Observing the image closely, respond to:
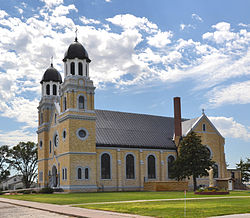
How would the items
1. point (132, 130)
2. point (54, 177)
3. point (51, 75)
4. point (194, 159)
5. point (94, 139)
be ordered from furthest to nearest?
point (51, 75) < point (132, 130) < point (54, 177) < point (94, 139) < point (194, 159)

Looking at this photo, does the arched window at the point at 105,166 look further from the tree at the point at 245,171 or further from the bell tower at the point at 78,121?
the tree at the point at 245,171

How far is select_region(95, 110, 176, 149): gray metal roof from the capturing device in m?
55.3

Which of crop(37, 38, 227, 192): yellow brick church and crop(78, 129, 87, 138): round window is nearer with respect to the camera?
crop(37, 38, 227, 192): yellow brick church

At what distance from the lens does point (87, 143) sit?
51.6m

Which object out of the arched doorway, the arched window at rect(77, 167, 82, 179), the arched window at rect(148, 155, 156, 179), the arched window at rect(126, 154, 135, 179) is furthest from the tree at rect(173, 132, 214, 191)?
the arched doorway

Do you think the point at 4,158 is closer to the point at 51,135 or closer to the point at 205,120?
the point at 51,135

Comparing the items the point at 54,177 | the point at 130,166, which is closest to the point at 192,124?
the point at 130,166

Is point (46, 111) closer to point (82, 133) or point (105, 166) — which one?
point (82, 133)

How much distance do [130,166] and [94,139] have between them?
7.60 meters

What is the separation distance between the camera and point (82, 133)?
51.8 metres

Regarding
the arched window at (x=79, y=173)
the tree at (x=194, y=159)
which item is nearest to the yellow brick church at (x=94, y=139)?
the arched window at (x=79, y=173)

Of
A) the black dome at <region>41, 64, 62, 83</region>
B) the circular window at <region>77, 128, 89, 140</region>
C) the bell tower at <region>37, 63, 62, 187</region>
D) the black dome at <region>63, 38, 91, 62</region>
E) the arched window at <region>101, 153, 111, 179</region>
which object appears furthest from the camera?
the black dome at <region>41, 64, 62, 83</region>

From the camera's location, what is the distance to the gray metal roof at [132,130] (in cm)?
5534

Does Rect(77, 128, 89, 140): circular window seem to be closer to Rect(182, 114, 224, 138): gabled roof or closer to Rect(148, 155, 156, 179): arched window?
Rect(148, 155, 156, 179): arched window
